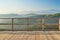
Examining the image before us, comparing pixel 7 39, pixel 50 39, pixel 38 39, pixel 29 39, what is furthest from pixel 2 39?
pixel 50 39

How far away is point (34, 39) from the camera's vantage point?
5.01 metres

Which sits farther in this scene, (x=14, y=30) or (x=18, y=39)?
(x=14, y=30)

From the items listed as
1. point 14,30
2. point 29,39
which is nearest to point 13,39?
point 29,39

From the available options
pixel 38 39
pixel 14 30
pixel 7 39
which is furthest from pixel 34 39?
pixel 14 30

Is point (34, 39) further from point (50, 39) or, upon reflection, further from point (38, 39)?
point (50, 39)

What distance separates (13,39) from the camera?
16.4ft

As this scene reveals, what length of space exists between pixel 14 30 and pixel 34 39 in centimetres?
244

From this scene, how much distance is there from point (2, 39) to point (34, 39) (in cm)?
119

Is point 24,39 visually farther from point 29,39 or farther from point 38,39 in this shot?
point 38,39

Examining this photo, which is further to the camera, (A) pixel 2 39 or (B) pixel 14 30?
(B) pixel 14 30

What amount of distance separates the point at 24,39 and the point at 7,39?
629 millimetres

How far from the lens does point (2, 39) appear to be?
16.6ft

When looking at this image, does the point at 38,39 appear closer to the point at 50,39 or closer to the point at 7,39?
the point at 50,39

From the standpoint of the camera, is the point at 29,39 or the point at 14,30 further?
the point at 14,30
